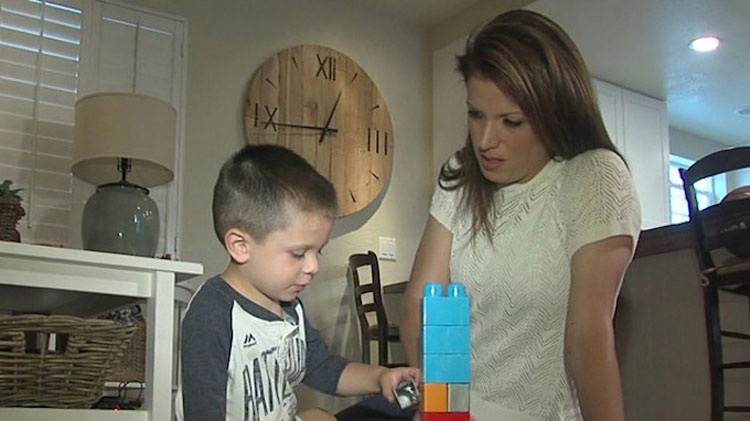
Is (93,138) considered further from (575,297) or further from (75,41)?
(575,297)

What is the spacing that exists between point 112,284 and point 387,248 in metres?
2.63

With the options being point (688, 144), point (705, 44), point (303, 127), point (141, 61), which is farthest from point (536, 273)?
point (688, 144)

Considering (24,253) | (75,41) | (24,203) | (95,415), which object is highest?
(75,41)

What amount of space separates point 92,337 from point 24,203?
1696 mm

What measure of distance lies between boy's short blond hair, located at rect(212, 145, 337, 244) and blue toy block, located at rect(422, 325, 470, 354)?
2.08ft

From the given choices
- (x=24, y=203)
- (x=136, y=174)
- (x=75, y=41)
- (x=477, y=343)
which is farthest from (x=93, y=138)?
(x=477, y=343)

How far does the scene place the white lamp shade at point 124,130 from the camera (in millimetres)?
2820

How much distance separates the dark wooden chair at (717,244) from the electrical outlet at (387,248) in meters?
1.82

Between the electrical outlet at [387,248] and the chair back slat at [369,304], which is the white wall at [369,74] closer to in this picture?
the electrical outlet at [387,248]

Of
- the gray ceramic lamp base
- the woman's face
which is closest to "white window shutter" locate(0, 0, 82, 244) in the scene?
the gray ceramic lamp base

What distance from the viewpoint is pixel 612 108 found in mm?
5781

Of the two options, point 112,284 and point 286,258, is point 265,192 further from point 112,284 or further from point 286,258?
point 112,284

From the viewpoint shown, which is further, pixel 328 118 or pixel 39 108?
pixel 328 118

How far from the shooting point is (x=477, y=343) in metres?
1.24
